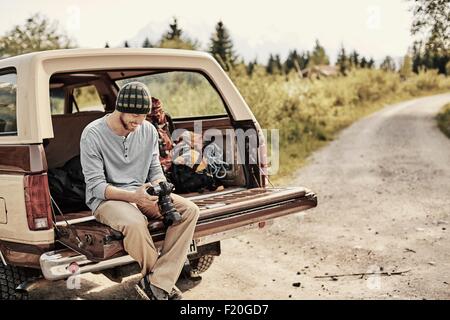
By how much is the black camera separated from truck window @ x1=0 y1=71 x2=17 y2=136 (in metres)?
1.03

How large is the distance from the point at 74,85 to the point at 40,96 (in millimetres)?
2653

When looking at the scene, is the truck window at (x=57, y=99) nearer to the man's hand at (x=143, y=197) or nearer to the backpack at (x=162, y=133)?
the backpack at (x=162, y=133)

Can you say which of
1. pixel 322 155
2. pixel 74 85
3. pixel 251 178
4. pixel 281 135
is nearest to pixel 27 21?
pixel 281 135

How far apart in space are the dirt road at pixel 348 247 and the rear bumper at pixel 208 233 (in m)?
0.74

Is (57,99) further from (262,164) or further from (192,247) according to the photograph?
(192,247)

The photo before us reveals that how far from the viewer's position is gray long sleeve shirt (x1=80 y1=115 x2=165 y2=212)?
3.71 m

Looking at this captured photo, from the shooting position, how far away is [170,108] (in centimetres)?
1295

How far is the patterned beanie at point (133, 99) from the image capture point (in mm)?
3635

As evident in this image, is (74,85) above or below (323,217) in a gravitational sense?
above

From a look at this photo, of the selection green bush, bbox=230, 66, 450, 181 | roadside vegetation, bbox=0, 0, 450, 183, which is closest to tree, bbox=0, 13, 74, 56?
roadside vegetation, bbox=0, 0, 450, 183

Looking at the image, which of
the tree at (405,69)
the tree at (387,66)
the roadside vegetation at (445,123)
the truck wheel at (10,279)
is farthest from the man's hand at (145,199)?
the tree at (405,69)

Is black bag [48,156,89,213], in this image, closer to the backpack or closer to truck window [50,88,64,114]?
the backpack
